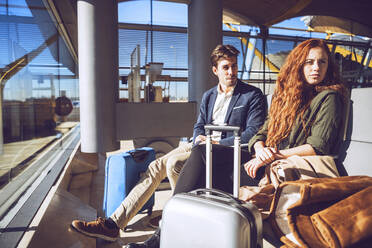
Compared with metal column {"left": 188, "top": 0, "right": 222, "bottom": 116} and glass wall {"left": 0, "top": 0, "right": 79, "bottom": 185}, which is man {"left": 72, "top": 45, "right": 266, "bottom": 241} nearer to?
glass wall {"left": 0, "top": 0, "right": 79, "bottom": 185}

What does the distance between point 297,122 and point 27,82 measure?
3.04 meters

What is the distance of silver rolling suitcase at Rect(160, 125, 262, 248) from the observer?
39.1 inches

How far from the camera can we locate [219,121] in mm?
2143

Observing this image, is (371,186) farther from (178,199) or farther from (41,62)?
(41,62)

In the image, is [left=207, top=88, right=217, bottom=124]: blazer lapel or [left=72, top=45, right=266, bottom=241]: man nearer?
[left=72, top=45, right=266, bottom=241]: man

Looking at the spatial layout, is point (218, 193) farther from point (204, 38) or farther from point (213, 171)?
point (204, 38)

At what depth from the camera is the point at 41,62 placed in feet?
14.7

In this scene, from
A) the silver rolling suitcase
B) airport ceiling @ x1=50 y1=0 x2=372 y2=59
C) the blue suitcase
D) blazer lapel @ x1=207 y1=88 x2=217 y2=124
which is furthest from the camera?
airport ceiling @ x1=50 y1=0 x2=372 y2=59

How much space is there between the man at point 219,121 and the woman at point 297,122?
336mm

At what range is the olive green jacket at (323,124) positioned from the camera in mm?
1330

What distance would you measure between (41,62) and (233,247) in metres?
4.53

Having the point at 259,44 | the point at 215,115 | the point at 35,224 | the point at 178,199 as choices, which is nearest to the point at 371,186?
the point at 178,199

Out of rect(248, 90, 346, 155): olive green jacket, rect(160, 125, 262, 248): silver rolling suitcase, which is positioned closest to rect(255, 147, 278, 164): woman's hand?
rect(248, 90, 346, 155): olive green jacket

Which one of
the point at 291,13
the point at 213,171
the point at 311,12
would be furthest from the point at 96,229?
the point at 311,12
